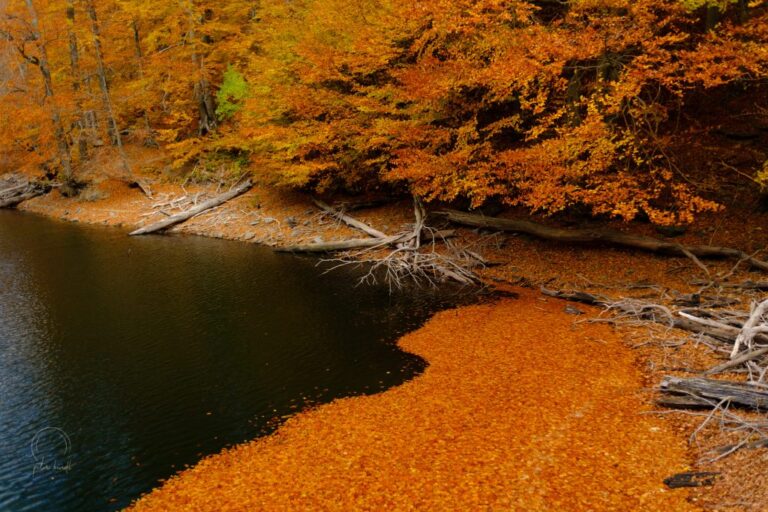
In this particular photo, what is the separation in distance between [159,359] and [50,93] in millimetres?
29627

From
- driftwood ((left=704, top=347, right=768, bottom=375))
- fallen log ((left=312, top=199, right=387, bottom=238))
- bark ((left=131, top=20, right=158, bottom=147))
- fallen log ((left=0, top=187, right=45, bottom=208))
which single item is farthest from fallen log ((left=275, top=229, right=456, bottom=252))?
fallen log ((left=0, top=187, right=45, bottom=208))

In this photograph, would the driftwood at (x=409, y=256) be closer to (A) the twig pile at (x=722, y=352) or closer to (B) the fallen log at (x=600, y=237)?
(B) the fallen log at (x=600, y=237)

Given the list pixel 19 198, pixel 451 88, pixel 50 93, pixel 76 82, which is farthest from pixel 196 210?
pixel 19 198

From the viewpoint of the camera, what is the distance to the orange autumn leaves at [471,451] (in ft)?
23.0

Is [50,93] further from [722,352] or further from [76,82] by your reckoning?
[722,352]

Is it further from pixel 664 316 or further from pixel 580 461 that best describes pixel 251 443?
pixel 664 316

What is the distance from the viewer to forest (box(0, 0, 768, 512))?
7.85 meters

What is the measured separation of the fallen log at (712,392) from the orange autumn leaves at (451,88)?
7522 mm

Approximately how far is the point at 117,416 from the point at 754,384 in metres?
11.4

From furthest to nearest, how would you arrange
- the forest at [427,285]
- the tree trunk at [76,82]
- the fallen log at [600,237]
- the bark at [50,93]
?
the tree trunk at [76,82] < the bark at [50,93] < the fallen log at [600,237] < the forest at [427,285]

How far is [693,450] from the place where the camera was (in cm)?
769

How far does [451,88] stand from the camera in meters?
18.0

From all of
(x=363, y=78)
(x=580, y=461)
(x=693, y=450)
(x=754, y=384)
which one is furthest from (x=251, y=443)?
(x=363, y=78)

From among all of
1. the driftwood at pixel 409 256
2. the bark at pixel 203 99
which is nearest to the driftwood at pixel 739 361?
the driftwood at pixel 409 256
